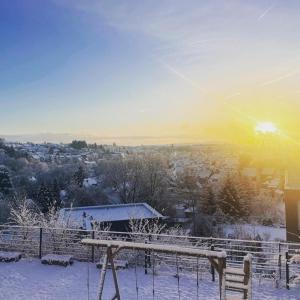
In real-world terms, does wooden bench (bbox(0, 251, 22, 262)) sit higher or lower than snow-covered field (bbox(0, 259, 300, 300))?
higher

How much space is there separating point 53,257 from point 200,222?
21618mm

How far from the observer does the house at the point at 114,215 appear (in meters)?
23.1

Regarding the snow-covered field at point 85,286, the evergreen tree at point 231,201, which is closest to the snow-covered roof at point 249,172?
the evergreen tree at point 231,201

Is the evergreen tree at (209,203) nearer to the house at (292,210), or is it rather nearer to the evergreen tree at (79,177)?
the evergreen tree at (79,177)

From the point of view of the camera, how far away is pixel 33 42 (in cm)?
1333

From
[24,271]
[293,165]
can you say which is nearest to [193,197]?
[293,165]

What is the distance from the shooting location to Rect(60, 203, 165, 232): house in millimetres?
23141

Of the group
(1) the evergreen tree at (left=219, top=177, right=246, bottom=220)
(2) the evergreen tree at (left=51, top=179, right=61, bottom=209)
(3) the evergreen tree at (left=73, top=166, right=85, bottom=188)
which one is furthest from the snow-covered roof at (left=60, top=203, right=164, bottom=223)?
(3) the evergreen tree at (left=73, top=166, right=85, bottom=188)

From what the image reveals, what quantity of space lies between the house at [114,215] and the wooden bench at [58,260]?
11.4 meters

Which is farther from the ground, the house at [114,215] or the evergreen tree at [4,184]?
the evergreen tree at [4,184]

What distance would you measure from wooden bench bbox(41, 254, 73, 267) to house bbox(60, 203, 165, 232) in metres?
11.4

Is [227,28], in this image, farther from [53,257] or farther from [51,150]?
[51,150]

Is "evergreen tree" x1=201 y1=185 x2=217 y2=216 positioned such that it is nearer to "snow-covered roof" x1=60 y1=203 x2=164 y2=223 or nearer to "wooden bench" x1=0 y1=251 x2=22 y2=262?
"snow-covered roof" x1=60 y1=203 x2=164 y2=223

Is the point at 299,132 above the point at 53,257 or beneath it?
above
